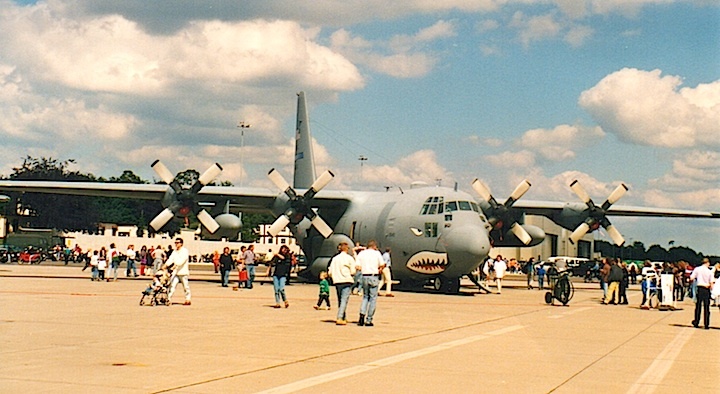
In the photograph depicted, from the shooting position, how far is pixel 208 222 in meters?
32.8

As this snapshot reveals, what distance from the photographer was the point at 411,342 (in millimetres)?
13211

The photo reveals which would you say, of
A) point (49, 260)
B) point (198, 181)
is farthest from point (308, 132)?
point (49, 260)

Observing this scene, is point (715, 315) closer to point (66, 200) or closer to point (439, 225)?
point (439, 225)

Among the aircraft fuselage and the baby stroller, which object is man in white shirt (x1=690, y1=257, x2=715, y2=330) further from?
the baby stroller

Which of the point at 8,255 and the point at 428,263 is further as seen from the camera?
the point at 8,255

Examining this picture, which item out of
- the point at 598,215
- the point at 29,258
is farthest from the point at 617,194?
the point at 29,258

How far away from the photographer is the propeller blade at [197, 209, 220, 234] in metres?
32.6

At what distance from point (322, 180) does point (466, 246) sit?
8950mm

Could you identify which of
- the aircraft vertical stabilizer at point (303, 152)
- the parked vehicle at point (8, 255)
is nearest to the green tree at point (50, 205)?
the parked vehicle at point (8, 255)

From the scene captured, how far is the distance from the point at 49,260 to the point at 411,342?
214 ft

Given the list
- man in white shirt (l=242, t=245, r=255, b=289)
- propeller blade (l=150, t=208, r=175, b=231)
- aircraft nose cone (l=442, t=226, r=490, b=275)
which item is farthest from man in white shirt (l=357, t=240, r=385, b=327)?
propeller blade (l=150, t=208, r=175, b=231)

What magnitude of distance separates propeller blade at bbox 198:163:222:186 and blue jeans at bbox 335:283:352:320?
17.2 metres

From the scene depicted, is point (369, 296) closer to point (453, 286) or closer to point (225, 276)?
point (453, 286)

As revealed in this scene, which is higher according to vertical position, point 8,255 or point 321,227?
point 321,227
